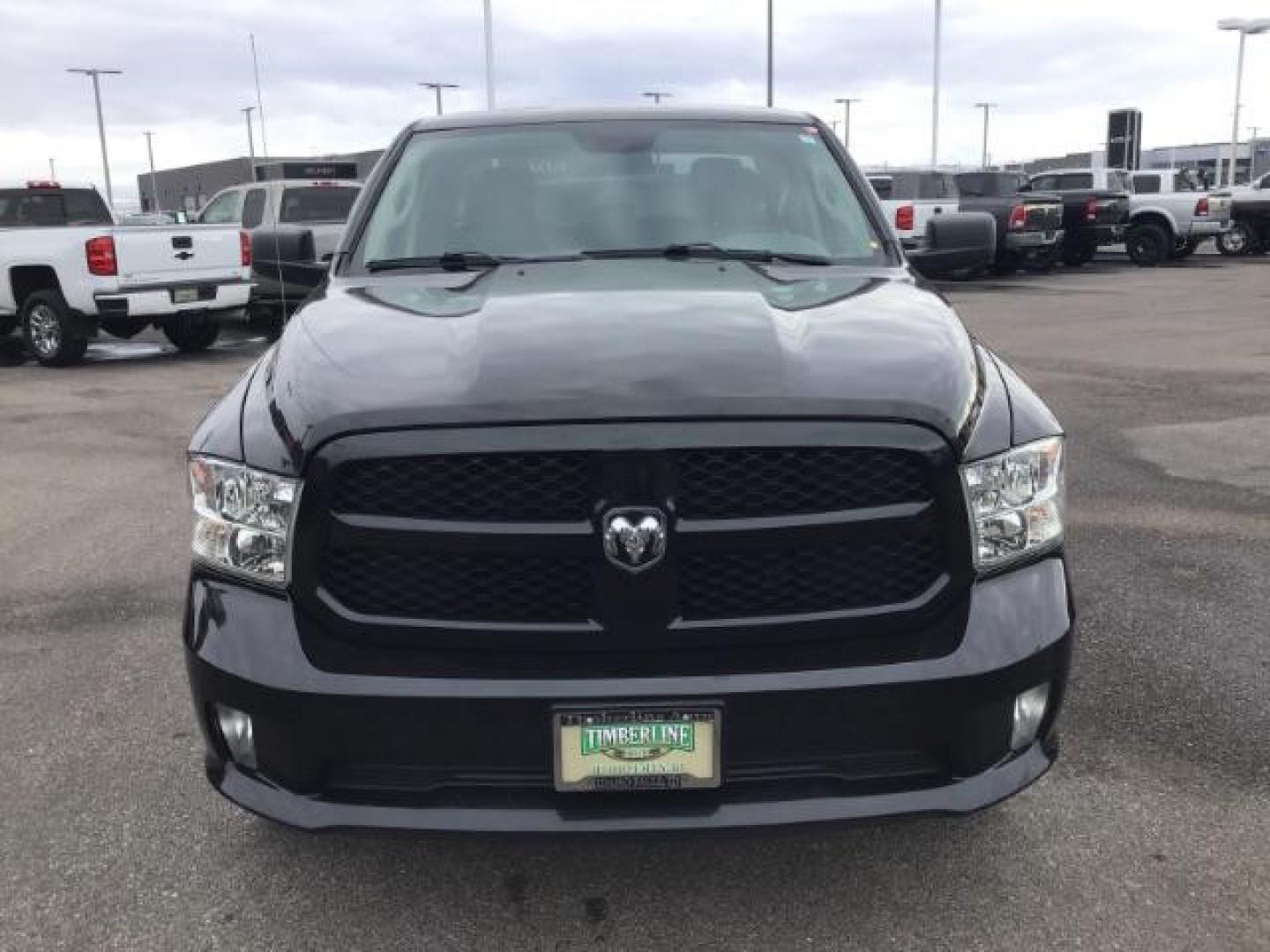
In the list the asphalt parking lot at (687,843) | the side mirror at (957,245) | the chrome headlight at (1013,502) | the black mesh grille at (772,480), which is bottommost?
the asphalt parking lot at (687,843)

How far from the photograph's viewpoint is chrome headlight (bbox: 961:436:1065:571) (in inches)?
92.8

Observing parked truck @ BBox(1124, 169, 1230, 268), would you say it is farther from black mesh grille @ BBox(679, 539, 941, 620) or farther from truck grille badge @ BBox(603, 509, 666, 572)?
truck grille badge @ BBox(603, 509, 666, 572)

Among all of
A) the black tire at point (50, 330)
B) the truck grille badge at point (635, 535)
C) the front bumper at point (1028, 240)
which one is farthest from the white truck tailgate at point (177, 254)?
the front bumper at point (1028, 240)

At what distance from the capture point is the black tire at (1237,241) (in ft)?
87.7

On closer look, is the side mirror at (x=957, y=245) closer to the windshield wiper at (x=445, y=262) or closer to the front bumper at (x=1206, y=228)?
the windshield wiper at (x=445, y=262)

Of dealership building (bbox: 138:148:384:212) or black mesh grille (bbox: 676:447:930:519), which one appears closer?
black mesh grille (bbox: 676:447:930:519)

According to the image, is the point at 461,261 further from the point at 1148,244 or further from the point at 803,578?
the point at 1148,244

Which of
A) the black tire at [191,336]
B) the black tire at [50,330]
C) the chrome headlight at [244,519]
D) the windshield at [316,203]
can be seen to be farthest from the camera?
the windshield at [316,203]

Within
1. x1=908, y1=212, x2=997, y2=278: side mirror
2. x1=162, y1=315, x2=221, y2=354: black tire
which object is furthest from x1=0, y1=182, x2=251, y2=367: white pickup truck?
x1=908, y1=212, x2=997, y2=278: side mirror

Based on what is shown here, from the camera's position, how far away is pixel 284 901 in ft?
8.87

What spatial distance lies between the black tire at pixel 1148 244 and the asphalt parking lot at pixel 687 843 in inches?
850

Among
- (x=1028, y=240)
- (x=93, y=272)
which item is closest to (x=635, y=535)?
(x=93, y=272)

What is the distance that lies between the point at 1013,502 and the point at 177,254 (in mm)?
11148

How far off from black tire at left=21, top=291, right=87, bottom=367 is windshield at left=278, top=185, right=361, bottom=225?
3.12 metres
